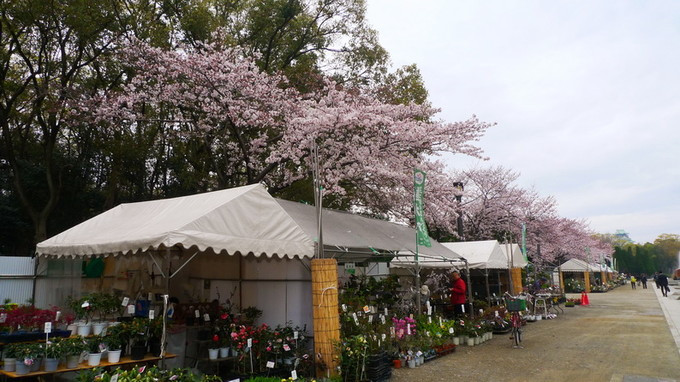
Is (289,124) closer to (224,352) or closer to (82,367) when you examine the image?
(224,352)

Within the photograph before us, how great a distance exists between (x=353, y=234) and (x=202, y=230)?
4546 millimetres

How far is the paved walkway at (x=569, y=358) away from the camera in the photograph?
25.6 feet

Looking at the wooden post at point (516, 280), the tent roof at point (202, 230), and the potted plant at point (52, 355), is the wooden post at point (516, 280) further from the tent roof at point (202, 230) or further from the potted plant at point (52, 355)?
the potted plant at point (52, 355)

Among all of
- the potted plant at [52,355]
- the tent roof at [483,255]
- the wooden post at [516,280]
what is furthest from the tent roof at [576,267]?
the potted plant at [52,355]

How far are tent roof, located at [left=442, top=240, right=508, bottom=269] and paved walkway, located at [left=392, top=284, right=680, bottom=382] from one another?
2.33 metres

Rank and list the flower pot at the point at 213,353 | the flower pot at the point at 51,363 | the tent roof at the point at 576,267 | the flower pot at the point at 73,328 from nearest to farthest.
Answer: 1. the flower pot at the point at 51,363
2. the flower pot at the point at 213,353
3. the flower pot at the point at 73,328
4. the tent roof at the point at 576,267

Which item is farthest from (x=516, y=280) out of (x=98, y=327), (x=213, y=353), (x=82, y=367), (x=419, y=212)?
(x=82, y=367)

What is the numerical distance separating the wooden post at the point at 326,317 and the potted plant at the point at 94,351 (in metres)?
2.95

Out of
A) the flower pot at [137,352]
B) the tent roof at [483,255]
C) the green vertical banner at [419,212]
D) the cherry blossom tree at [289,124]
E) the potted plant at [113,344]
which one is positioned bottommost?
the flower pot at [137,352]

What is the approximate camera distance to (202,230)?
6.13 metres

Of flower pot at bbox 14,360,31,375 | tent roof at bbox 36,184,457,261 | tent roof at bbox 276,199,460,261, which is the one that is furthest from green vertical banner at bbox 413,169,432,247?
flower pot at bbox 14,360,31,375

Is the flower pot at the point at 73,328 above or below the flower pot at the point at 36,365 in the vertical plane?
above

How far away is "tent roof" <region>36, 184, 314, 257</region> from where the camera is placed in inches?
236

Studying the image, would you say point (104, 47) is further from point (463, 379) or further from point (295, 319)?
point (463, 379)
